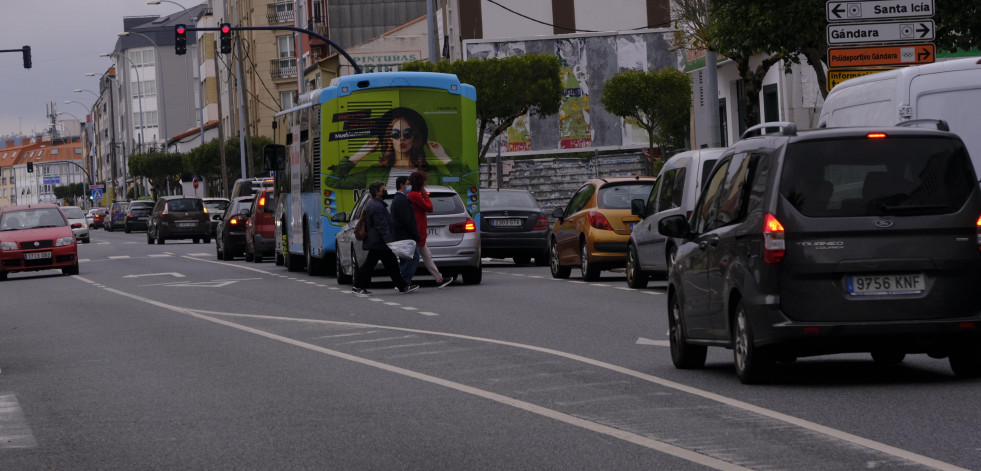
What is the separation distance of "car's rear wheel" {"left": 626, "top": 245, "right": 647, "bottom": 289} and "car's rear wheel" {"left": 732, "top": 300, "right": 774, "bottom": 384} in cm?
1129

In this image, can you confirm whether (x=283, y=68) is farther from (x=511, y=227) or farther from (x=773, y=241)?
(x=773, y=241)

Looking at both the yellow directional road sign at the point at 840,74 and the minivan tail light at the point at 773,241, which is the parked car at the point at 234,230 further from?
the minivan tail light at the point at 773,241

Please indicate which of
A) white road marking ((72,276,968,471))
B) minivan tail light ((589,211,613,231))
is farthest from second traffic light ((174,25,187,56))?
A: white road marking ((72,276,968,471))

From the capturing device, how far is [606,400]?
1039cm

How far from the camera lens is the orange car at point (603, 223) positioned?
24203 mm

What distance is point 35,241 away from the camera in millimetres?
34500

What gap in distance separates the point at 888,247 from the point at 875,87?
22.0 feet

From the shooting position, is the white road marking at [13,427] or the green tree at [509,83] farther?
the green tree at [509,83]

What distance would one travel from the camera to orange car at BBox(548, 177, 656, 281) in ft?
79.4

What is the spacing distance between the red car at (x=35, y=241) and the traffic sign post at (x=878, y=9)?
19009 mm

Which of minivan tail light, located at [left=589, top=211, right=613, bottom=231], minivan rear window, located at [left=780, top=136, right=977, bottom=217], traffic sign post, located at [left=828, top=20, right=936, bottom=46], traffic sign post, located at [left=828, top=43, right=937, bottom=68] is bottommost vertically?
minivan tail light, located at [left=589, top=211, right=613, bottom=231]

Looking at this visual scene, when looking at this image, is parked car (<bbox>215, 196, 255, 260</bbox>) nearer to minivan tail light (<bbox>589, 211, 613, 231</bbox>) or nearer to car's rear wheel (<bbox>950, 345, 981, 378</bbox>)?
minivan tail light (<bbox>589, 211, 613, 231</bbox>)

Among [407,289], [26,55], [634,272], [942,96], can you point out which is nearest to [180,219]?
[26,55]

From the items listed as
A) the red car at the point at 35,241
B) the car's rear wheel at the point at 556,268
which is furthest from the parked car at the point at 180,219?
the car's rear wheel at the point at 556,268
